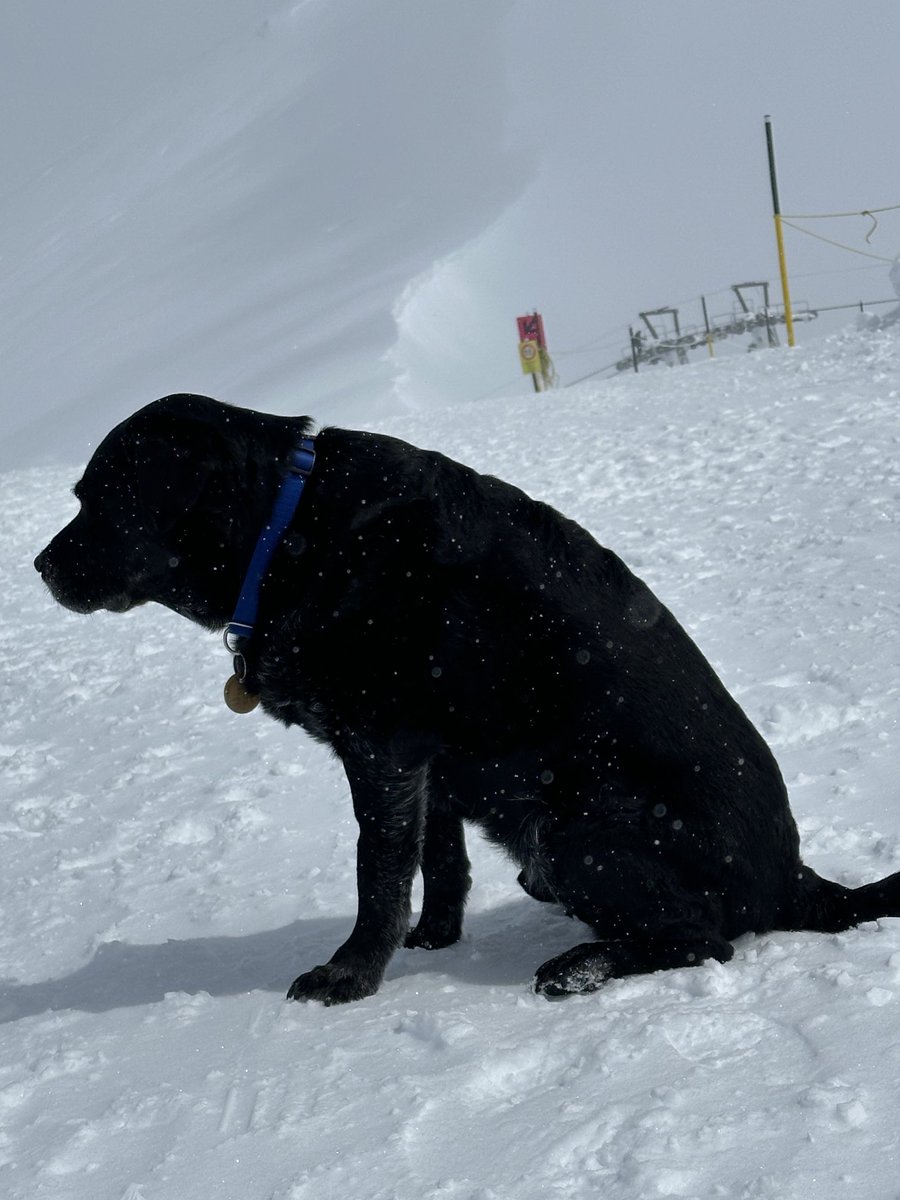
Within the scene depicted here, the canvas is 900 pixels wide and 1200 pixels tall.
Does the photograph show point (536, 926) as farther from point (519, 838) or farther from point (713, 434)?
point (713, 434)

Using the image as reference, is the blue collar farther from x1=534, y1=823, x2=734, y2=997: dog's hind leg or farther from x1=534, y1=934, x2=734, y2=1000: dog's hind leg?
x1=534, y1=934, x2=734, y2=1000: dog's hind leg

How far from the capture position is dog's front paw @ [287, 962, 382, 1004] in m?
2.62

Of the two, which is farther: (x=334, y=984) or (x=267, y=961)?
(x=267, y=961)

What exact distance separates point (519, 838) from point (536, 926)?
42cm

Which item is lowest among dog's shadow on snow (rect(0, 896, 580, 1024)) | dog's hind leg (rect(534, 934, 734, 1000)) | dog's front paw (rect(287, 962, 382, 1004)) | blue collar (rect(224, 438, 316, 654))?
dog's shadow on snow (rect(0, 896, 580, 1024))

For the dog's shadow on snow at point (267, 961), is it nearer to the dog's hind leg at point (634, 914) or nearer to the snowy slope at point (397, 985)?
the snowy slope at point (397, 985)

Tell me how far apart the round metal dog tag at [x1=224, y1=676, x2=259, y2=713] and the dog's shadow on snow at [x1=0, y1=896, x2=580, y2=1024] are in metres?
0.63

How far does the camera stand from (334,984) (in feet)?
8.65

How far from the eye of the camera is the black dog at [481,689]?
2.50 m

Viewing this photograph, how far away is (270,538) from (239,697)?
400 mm

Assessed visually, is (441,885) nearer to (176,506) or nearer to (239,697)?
(239,697)

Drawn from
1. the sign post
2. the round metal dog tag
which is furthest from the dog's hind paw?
the sign post

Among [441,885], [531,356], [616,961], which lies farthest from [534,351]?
[616,961]

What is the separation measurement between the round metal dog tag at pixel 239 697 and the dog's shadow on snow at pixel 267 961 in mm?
634
